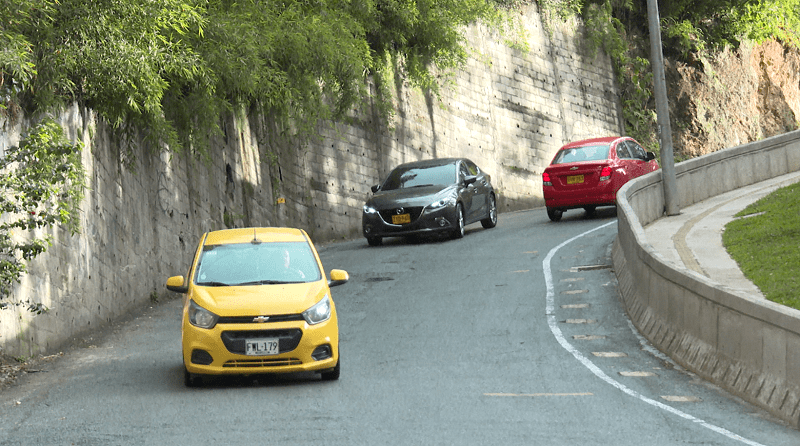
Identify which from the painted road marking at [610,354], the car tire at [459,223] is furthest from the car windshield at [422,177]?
the painted road marking at [610,354]

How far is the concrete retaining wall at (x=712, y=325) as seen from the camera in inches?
327

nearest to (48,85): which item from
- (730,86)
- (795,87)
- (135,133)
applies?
(135,133)

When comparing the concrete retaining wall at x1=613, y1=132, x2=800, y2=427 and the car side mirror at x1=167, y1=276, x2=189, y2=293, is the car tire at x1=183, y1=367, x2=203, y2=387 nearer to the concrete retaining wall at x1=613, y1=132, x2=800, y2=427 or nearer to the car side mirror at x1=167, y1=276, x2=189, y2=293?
the car side mirror at x1=167, y1=276, x2=189, y2=293

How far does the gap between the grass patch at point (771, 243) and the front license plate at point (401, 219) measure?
589 centimetres

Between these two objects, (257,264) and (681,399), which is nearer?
(681,399)

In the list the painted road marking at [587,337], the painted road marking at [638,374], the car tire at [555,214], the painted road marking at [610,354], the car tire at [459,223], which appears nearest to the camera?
the painted road marking at [638,374]

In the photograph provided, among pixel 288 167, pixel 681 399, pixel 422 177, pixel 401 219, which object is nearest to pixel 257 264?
pixel 681 399

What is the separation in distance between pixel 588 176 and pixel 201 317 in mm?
14290

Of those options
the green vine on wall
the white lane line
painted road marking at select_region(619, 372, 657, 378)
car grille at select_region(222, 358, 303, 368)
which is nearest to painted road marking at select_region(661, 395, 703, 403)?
the white lane line

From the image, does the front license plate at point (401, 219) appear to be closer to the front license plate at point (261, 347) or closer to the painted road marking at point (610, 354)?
the painted road marking at point (610, 354)

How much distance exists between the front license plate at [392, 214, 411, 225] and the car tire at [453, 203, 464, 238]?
1030mm

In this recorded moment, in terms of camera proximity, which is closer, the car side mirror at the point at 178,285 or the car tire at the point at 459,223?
the car side mirror at the point at 178,285

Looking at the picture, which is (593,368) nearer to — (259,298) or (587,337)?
(587,337)

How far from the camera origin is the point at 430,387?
9.57m
